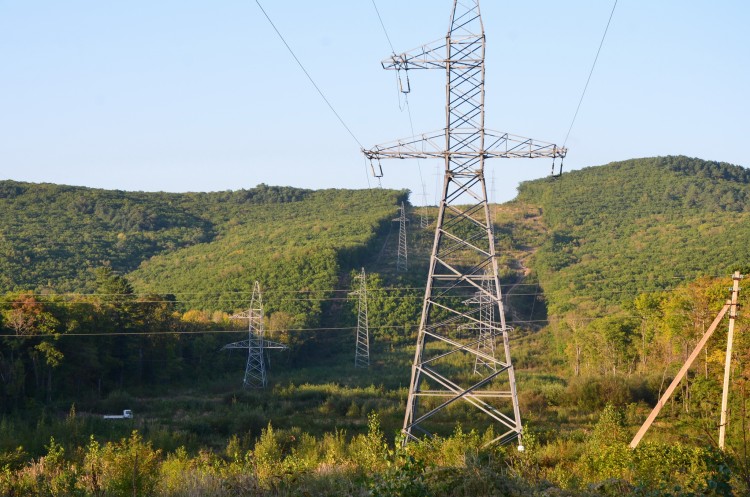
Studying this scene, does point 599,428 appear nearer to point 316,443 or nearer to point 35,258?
point 316,443

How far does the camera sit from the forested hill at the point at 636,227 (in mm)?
61906

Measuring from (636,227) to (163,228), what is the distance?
50.1m

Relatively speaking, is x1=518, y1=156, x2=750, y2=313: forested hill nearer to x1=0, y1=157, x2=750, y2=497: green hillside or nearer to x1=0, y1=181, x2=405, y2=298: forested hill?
x1=0, y1=157, x2=750, y2=497: green hillside

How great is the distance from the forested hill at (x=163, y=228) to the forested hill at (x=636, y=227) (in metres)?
17.9

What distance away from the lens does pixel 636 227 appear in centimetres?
8950

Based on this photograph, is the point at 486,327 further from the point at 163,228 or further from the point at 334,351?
the point at 163,228

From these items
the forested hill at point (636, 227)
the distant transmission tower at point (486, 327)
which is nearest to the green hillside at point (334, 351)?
the forested hill at point (636, 227)

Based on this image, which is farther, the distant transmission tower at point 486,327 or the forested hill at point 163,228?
the forested hill at point 163,228

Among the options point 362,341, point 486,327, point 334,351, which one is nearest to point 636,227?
point 362,341

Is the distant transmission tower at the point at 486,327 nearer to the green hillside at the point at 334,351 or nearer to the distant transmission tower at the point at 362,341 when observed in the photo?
the green hillside at the point at 334,351

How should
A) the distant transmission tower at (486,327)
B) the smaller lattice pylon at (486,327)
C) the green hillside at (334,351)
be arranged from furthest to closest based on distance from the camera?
the distant transmission tower at (486,327) < the smaller lattice pylon at (486,327) < the green hillside at (334,351)

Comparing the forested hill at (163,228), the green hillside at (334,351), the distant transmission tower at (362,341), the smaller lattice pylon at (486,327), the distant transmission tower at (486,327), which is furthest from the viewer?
the forested hill at (163,228)

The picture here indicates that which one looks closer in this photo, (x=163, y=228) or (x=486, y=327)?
(x=486, y=327)

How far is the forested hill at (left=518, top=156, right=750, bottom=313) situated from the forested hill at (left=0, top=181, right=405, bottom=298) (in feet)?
58.8
